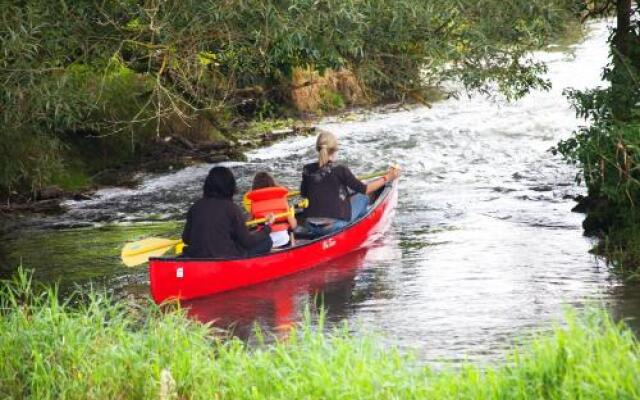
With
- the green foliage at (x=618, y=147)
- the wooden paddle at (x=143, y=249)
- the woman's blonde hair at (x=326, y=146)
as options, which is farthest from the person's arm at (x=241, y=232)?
the green foliage at (x=618, y=147)

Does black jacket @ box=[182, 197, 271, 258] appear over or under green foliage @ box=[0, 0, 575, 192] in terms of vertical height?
under

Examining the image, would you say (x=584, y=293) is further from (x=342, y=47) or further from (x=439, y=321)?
(x=342, y=47)

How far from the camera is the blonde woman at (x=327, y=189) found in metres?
13.4

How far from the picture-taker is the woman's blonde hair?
1318 centimetres

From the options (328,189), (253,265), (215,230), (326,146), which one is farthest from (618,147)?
(215,230)

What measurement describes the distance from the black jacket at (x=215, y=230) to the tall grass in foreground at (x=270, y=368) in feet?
10.2

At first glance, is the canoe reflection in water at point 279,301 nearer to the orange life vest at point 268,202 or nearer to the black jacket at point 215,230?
the black jacket at point 215,230

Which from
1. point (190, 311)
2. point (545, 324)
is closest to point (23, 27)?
point (190, 311)

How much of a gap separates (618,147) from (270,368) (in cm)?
560

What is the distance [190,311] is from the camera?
1154cm

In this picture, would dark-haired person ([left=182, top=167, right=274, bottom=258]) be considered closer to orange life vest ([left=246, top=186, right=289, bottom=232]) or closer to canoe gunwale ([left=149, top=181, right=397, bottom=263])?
canoe gunwale ([left=149, top=181, right=397, bottom=263])

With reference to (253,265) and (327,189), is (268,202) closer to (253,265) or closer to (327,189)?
(253,265)

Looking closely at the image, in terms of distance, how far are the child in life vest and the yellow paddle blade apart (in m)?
1.05

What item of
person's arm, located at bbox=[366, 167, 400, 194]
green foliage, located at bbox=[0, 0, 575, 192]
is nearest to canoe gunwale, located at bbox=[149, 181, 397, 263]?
person's arm, located at bbox=[366, 167, 400, 194]
